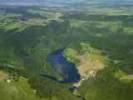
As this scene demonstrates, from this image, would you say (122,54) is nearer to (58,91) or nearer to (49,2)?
(58,91)

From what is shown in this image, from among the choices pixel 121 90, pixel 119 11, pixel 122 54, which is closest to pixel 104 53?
pixel 122 54

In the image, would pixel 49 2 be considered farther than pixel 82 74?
Yes

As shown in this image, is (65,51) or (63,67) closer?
(63,67)

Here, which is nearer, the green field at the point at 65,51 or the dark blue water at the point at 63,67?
the green field at the point at 65,51

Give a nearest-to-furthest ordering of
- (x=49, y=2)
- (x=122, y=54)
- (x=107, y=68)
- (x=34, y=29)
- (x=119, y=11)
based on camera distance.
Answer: (x=107, y=68) < (x=122, y=54) < (x=34, y=29) < (x=119, y=11) < (x=49, y=2)

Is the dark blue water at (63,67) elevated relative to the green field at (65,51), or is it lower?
lower

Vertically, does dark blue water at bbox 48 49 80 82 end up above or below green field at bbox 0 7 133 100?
below

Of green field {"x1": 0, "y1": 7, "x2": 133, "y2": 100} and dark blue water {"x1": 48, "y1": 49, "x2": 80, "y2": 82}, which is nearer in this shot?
green field {"x1": 0, "y1": 7, "x2": 133, "y2": 100}

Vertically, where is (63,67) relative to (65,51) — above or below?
below
